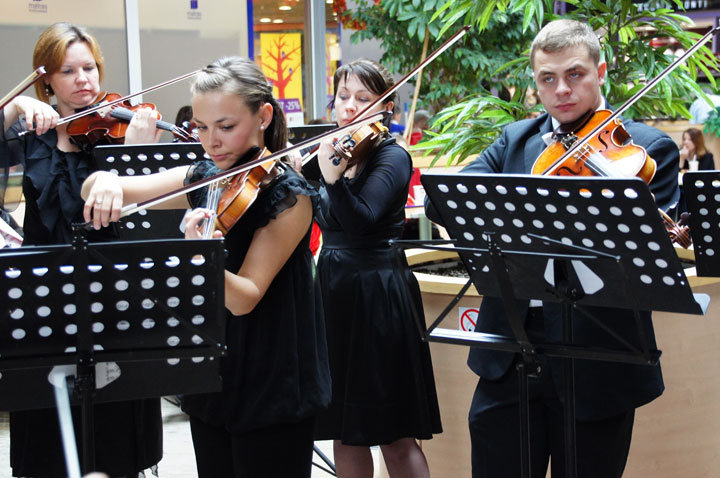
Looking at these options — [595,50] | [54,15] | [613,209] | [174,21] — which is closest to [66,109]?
[595,50]

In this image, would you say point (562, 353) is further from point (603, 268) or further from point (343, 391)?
point (343, 391)

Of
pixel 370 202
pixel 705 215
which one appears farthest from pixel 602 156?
pixel 370 202

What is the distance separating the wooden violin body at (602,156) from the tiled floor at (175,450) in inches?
68.5

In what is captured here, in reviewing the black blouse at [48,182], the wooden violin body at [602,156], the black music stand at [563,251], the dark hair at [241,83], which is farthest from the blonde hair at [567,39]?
the black blouse at [48,182]

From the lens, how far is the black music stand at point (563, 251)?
161cm

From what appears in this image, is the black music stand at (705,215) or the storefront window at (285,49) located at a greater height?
the storefront window at (285,49)

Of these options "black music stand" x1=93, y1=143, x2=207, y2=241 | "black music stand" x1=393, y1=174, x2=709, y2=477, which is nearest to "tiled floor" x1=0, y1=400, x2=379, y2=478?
"black music stand" x1=93, y1=143, x2=207, y2=241

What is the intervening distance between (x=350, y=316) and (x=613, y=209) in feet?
3.41

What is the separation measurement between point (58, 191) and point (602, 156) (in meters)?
1.35

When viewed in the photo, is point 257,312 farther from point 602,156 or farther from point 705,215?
point 705,215

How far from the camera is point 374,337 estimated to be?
246 centimetres

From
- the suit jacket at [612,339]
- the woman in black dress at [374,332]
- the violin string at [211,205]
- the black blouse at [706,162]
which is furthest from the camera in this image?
the black blouse at [706,162]

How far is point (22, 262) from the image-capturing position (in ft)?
4.91

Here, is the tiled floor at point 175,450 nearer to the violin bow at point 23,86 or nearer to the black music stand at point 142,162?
the black music stand at point 142,162
